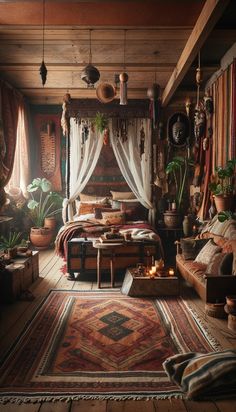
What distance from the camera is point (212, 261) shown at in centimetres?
380

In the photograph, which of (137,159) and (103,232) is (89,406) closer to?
(103,232)

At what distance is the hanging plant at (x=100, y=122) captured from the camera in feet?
20.8

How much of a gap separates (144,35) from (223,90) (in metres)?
1.60

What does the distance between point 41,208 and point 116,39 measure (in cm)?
420

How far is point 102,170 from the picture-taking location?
24.3 ft

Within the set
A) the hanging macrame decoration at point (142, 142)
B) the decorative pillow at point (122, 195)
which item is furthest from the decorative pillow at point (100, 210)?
the hanging macrame decoration at point (142, 142)

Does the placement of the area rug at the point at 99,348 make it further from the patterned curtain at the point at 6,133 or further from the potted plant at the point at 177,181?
the potted plant at the point at 177,181

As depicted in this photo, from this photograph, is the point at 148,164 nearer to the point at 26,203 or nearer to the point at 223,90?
the point at 223,90

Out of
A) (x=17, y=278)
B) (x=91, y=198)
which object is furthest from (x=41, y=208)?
(x=17, y=278)

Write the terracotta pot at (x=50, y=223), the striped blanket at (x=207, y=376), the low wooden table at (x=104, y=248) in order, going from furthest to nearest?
the terracotta pot at (x=50, y=223) → the low wooden table at (x=104, y=248) → the striped blanket at (x=207, y=376)

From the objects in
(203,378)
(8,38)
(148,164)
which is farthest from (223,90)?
(203,378)

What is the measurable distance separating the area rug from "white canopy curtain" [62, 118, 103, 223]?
3007 millimetres

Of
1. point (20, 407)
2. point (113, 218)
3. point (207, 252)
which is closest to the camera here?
point (20, 407)

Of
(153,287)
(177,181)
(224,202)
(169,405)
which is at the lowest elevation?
(169,405)
